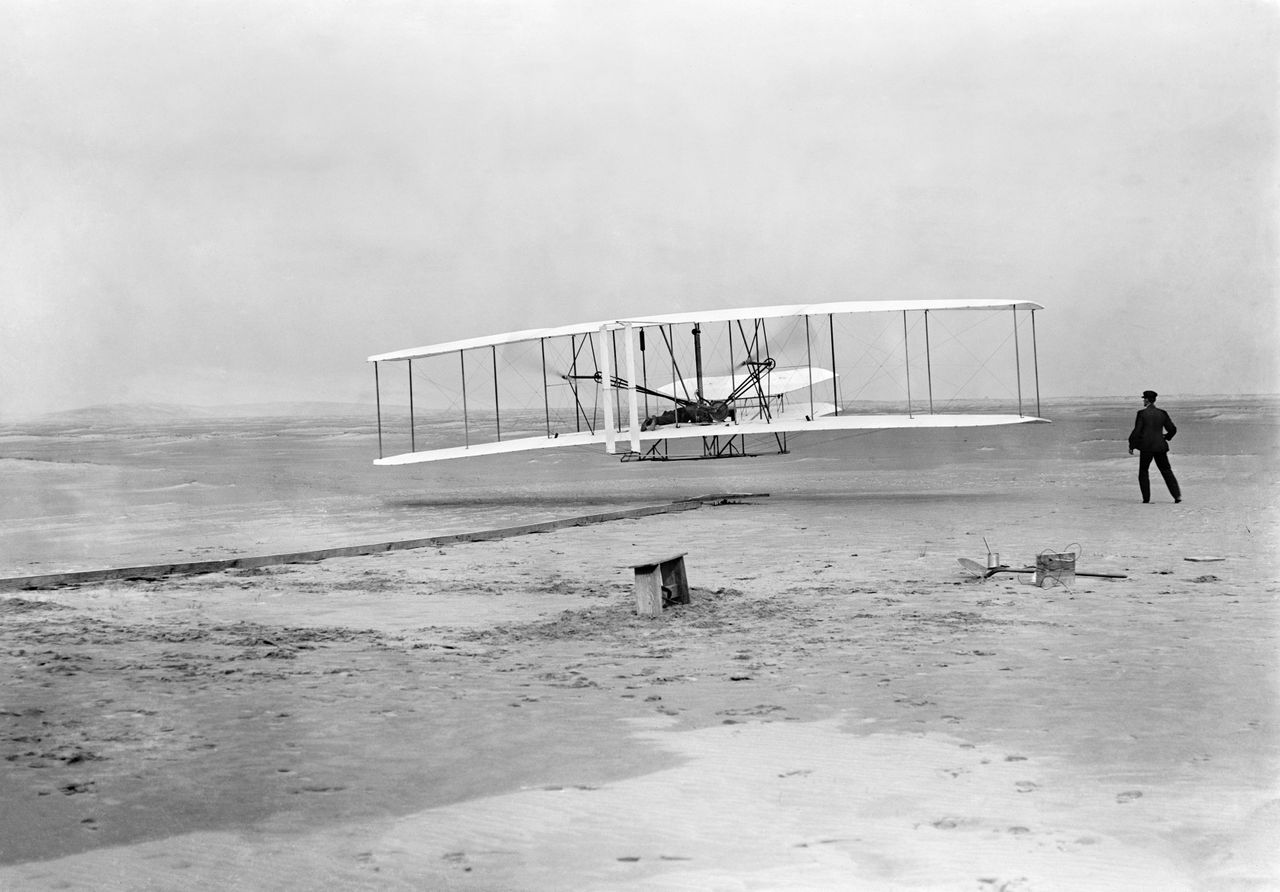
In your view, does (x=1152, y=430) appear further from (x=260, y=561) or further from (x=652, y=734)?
(x=652, y=734)

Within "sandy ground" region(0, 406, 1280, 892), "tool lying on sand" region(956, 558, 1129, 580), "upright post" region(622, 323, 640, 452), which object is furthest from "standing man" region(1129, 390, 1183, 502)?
"upright post" region(622, 323, 640, 452)

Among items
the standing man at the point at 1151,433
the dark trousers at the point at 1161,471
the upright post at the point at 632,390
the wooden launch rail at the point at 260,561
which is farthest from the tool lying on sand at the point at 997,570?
the upright post at the point at 632,390

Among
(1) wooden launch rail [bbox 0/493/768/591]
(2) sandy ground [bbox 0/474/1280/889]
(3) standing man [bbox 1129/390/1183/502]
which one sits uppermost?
(3) standing man [bbox 1129/390/1183/502]

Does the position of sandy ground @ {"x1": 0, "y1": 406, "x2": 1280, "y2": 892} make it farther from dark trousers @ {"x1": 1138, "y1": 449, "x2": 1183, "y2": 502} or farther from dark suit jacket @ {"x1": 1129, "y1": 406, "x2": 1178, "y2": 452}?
dark trousers @ {"x1": 1138, "y1": 449, "x2": 1183, "y2": 502}

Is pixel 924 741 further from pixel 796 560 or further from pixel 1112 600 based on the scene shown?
pixel 796 560

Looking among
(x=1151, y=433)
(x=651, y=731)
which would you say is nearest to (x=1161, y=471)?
(x=1151, y=433)

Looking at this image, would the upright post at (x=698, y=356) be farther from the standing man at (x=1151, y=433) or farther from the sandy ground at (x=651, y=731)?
the sandy ground at (x=651, y=731)

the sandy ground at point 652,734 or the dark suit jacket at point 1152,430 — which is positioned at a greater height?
the dark suit jacket at point 1152,430

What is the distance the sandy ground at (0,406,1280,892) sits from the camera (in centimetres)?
505

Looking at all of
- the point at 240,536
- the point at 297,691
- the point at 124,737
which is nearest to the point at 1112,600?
the point at 297,691

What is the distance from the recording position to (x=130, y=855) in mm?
5227

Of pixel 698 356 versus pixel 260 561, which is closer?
pixel 260 561

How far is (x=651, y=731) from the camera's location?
273 inches

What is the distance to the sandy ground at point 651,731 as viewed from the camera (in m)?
5.05
